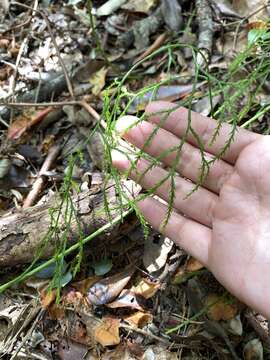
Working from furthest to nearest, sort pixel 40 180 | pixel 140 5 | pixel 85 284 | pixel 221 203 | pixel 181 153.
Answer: pixel 140 5, pixel 40 180, pixel 85 284, pixel 181 153, pixel 221 203

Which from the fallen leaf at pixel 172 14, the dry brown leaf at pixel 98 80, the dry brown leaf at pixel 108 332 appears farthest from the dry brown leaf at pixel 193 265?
the fallen leaf at pixel 172 14

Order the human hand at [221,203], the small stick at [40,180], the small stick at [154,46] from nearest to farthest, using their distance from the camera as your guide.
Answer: the human hand at [221,203], the small stick at [40,180], the small stick at [154,46]

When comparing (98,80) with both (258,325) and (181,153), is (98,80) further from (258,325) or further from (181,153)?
(258,325)

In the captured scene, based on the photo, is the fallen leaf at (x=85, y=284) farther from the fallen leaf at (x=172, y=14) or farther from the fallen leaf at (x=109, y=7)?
the fallen leaf at (x=109, y=7)

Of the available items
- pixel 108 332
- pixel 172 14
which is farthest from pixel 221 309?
pixel 172 14

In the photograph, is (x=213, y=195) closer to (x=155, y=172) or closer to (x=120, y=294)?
(x=155, y=172)

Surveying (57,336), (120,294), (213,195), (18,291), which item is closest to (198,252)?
(213,195)
